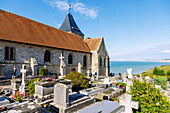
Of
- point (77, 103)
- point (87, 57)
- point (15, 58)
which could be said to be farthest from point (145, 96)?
point (87, 57)

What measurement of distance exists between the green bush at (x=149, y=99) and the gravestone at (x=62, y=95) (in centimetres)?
354

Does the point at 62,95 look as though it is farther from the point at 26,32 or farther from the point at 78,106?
the point at 26,32

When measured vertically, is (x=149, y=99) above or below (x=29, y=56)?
below

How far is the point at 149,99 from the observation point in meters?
4.55

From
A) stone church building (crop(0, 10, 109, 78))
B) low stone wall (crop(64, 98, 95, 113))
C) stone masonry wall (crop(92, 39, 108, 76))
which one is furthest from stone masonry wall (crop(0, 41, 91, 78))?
low stone wall (crop(64, 98, 95, 113))

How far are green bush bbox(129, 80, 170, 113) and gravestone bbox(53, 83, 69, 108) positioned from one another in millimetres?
3539

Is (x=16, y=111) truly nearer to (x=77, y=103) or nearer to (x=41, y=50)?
(x=77, y=103)

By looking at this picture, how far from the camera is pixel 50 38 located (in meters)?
16.7

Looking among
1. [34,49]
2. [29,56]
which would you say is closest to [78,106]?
[29,56]

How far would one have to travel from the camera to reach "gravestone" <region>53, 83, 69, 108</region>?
18.7 feet

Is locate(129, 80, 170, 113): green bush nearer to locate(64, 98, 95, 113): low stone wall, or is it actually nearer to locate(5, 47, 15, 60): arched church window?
locate(64, 98, 95, 113): low stone wall

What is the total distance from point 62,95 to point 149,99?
14.3 feet

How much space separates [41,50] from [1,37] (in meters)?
4.71

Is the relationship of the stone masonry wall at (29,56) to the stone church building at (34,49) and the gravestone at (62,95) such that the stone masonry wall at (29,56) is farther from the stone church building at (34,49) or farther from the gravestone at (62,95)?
the gravestone at (62,95)
